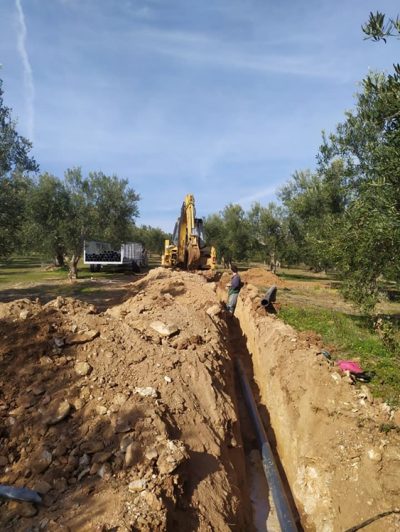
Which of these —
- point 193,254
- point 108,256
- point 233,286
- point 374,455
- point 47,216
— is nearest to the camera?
point 374,455

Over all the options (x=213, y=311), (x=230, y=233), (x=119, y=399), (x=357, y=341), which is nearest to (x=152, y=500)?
(x=119, y=399)

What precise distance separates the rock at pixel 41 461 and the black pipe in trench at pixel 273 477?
12.3ft

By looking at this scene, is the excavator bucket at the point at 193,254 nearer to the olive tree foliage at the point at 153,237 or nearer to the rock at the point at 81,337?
the rock at the point at 81,337

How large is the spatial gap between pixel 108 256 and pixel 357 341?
30954mm

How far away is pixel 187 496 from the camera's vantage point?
5.07 m

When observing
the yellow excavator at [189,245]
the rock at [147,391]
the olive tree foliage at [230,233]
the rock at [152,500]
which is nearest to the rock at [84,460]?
the rock at [152,500]

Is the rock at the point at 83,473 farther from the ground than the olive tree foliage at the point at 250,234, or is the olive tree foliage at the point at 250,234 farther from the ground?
the olive tree foliage at the point at 250,234

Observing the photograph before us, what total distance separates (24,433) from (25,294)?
17641mm

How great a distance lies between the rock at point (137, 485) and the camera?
4.48 metres

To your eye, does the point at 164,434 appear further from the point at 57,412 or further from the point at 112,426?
the point at 57,412

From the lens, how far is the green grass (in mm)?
8898

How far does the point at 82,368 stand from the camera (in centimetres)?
662

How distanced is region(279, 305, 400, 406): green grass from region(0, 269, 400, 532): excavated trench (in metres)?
1.20

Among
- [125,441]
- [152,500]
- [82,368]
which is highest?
[82,368]
